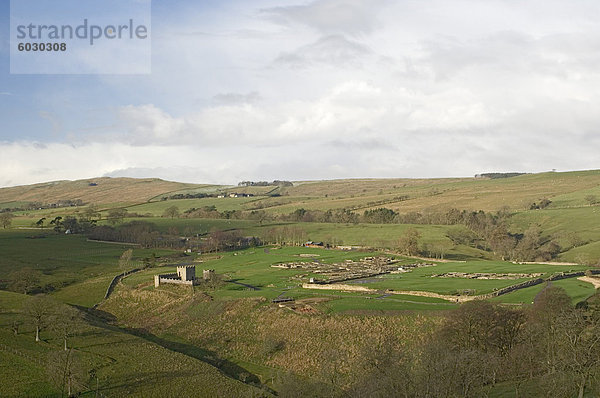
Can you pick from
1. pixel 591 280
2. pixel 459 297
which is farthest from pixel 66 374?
pixel 591 280

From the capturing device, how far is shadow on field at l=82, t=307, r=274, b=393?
222ft

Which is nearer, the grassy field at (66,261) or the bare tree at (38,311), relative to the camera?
the bare tree at (38,311)

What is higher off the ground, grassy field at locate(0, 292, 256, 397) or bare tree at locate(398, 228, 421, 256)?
bare tree at locate(398, 228, 421, 256)

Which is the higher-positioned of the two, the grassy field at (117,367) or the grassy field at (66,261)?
the grassy field at (66,261)

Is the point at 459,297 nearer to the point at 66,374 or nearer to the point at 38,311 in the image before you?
the point at 66,374

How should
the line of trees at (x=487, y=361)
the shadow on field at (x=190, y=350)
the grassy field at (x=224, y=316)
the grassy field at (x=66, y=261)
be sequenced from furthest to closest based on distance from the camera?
the grassy field at (x=66, y=261) → the shadow on field at (x=190, y=350) → the grassy field at (x=224, y=316) → the line of trees at (x=487, y=361)

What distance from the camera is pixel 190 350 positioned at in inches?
3113

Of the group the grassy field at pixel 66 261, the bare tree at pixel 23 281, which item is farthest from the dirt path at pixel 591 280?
the bare tree at pixel 23 281

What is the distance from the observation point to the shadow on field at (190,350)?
67.6 m

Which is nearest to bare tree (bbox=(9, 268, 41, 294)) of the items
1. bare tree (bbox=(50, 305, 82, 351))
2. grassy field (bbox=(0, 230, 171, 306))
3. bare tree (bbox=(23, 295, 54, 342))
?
grassy field (bbox=(0, 230, 171, 306))

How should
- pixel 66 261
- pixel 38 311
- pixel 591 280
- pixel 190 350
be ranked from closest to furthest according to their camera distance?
pixel 38 311 → pixel 190 350 → pixel 591 280 → pixel 66 261

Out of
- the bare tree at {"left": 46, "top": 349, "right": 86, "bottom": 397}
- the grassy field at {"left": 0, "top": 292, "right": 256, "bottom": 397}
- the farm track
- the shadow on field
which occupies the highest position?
the farm track

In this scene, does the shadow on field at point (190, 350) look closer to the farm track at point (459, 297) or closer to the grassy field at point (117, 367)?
the grassy field at point (117, 367)

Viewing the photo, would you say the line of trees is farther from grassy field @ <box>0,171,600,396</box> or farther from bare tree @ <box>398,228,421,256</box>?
bare tree @ <box>398,228,421,256</box>
